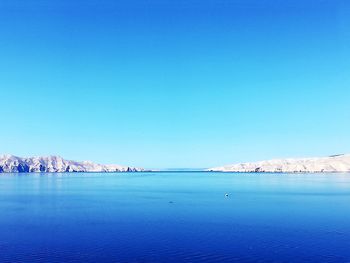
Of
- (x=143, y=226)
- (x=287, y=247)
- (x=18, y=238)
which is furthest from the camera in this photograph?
(x=143, y=226)

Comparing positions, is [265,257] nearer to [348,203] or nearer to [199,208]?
[199,208]

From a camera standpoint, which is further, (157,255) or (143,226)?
(143,226)

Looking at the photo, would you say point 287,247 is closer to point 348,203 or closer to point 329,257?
point 329,257

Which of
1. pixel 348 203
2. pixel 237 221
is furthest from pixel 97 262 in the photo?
pixel 348 203

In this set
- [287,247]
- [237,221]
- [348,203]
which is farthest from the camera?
[348,203]

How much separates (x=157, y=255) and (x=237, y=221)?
25.4m

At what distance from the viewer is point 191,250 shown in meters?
41.7

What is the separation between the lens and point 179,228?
54.7m

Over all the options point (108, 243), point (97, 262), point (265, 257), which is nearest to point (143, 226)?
point (108, 243)

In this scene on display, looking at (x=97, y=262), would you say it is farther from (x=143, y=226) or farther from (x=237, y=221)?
(x=237, y=221)

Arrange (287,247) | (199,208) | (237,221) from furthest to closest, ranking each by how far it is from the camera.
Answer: (199,208) → (237,221) → (287,247)

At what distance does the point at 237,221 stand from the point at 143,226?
17.2 meters

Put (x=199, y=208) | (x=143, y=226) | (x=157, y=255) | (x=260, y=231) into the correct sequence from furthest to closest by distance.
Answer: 1. (x=199, y=208)
2. (x=143, y=226)
3. (x=260, y=231)
4. (x=157, y=255)

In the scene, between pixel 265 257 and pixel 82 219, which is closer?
pixel 265 257
